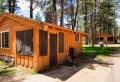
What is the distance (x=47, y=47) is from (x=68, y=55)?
3.43 m

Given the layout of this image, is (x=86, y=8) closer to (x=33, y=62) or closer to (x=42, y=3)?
(x=42, y=3)

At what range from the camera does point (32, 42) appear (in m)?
8.20

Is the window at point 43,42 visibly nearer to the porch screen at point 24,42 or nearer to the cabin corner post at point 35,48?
the cabin corner post at point 35,48

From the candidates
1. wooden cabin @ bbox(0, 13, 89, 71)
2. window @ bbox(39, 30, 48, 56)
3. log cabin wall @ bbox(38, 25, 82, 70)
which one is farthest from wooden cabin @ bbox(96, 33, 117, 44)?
window @ bbox(39, 30, 48, 56)

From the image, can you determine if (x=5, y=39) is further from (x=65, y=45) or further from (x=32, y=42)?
(x=65, y=45)

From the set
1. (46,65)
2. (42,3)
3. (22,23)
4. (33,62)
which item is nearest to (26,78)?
(33,62)

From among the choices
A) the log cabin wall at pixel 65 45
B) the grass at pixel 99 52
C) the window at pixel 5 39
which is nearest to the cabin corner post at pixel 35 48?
the log cabin wall at pixel 65 45

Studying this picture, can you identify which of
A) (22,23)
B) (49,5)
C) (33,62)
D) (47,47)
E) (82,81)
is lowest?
(82,81)

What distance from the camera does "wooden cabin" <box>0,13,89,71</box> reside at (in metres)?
8.05

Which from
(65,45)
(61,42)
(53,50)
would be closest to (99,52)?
(65,45)

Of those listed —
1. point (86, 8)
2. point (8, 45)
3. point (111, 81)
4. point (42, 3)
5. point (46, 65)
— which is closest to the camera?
point (111, 81)

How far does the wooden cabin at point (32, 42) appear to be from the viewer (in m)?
8.05

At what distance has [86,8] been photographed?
31031 millimetres

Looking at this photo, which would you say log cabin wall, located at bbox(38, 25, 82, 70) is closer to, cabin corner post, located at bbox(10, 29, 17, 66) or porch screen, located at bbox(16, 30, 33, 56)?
porch screen, located at bbox(16, 30, 33, 56)
